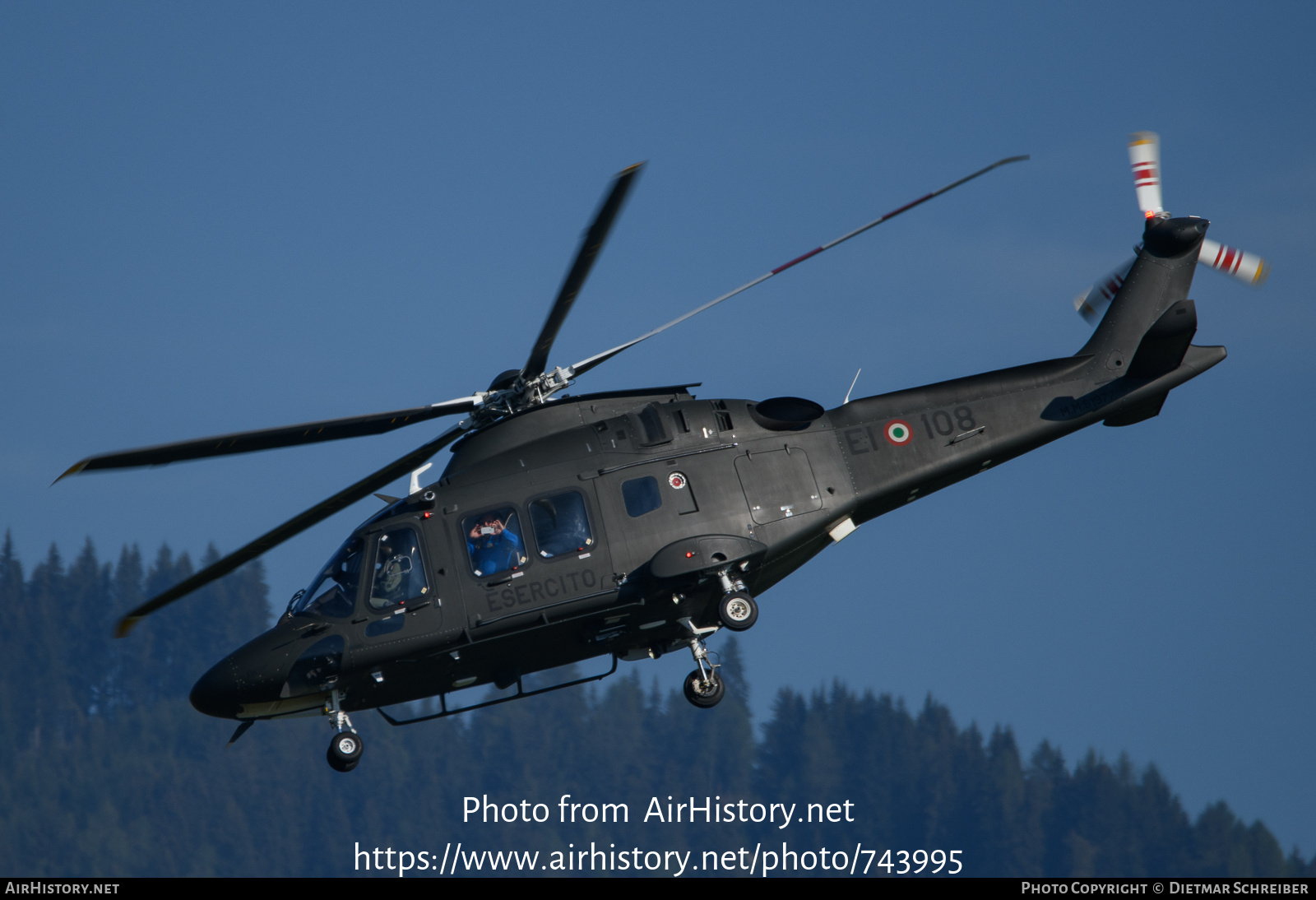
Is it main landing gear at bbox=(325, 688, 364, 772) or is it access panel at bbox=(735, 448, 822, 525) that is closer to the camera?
main landing gear at bbox=(325, 688, 364, 772)

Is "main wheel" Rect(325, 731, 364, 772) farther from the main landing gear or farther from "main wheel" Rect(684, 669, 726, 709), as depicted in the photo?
"main wheel" Rect(684, 669, 726, 709)

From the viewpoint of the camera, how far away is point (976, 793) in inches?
6644

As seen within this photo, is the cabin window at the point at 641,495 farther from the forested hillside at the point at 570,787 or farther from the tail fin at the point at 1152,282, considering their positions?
the forested hillside at the point at 570,787

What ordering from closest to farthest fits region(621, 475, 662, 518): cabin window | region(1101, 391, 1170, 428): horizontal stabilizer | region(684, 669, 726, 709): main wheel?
1. region(621, 475, 662, 518): cabin window
2. region(684, 669, 726, 709): main wheel
3. region(1101, 391, 1170, 428): horizontal stabilizer

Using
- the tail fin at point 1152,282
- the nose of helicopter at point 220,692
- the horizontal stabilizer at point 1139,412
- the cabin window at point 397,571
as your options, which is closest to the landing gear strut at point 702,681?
the cabin window at point 397,571

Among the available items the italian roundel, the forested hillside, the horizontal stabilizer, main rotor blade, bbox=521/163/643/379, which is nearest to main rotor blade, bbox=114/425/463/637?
main rotor blade, bbox=521/163/643/379

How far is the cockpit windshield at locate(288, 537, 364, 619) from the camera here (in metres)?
25.3

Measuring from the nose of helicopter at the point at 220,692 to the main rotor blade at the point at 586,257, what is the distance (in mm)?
6815

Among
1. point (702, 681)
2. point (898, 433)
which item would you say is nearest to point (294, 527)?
point (702, 681)

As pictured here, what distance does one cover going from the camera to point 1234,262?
2988 centimetres

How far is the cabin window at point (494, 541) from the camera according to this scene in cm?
2511

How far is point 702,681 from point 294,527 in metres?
6.83

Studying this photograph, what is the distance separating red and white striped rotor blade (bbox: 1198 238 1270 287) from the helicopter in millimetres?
2630
